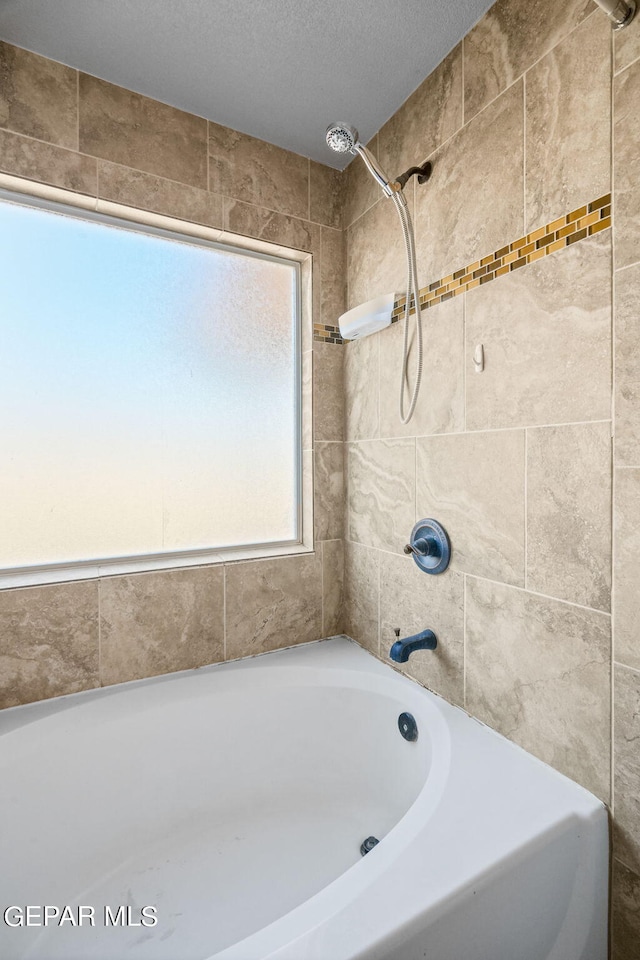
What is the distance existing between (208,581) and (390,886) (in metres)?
1.03

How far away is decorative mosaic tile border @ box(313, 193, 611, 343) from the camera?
97cm

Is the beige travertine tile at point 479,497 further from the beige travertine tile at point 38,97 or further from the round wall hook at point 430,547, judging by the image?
the beige travertine tile at point 38,97

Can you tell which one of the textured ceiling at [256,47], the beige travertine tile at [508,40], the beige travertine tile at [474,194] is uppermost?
the textured ceiling at [256,47]

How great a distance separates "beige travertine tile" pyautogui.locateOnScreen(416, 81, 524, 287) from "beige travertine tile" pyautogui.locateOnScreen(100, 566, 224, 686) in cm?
126

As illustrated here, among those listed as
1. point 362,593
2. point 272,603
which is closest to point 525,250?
point 362,593

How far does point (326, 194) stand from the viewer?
6.04ft

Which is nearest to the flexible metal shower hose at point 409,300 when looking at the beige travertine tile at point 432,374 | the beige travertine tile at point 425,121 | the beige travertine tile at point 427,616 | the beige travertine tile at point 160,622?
the beige travertine tile at point 432,374

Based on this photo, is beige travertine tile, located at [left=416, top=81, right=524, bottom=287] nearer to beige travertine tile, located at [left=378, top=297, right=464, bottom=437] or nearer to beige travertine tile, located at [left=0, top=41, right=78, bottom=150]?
beige travertine tile, located at [left=378, top=297, right=464, bottom=437]

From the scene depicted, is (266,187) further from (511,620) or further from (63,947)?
(63,947)

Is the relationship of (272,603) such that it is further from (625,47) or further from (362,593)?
(625,47)

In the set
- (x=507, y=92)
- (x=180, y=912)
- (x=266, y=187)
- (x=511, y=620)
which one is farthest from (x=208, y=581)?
(x=507, y=92)

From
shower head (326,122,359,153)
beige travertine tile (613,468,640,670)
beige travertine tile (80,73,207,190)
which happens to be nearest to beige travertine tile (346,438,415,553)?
beige travertine tile (613,468,640,670)

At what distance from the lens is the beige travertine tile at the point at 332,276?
184cm

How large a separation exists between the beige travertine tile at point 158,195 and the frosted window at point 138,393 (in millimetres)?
117
